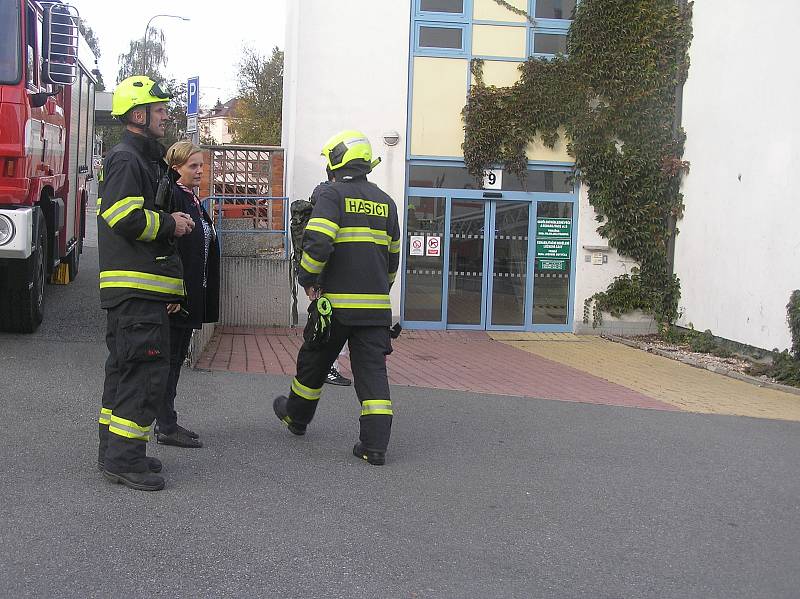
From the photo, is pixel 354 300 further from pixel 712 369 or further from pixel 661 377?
pixel 712 369

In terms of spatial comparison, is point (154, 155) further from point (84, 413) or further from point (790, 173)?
point (790, 173)

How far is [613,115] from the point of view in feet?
44.2

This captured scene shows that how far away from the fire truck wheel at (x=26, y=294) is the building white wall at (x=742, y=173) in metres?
8.18

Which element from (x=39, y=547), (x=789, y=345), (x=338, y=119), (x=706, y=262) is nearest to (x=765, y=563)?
(x=39, y=547)

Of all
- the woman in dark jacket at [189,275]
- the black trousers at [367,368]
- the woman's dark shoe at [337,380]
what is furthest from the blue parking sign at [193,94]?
the black trousers at [367,368]

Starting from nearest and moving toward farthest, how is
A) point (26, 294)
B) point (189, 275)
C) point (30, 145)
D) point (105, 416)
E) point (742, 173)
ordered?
point (105, 416) < point (189, 275) < point (30, 145) < point (26, 294) < point (742, 173)

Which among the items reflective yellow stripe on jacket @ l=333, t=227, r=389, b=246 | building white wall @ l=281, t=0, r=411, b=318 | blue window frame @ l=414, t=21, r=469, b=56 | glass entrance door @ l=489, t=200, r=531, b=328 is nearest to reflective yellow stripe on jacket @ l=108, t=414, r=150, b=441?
reflective yellow stripe on jacket @ l=333, t=227, r=389, b=246

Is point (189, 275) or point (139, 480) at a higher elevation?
point (189, 275)

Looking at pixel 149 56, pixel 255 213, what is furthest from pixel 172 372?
pixel 149 56

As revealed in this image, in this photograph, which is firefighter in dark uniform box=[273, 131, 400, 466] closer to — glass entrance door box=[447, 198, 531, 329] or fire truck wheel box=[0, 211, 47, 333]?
fire truck wheel box=[0, 211, 47, 333]

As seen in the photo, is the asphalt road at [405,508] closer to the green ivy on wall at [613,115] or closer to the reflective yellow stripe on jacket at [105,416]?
the reflective yellow stripe on jacket at [105,416]

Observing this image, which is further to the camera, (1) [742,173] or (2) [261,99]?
(2) [261,99]

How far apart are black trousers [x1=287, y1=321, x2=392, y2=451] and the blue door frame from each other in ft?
25.4

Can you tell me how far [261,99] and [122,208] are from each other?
127ft
